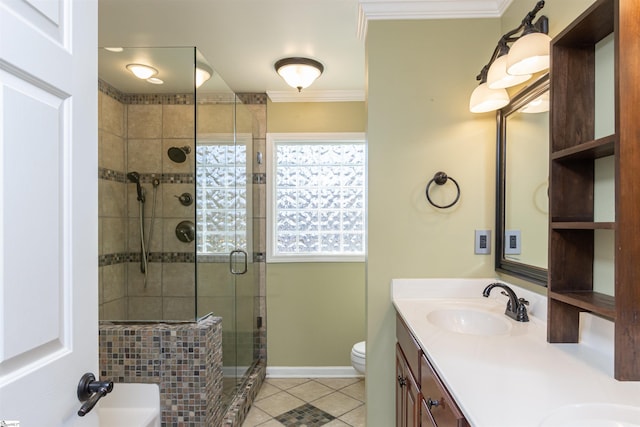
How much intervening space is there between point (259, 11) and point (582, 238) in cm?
193

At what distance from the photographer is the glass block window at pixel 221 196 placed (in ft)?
7.06

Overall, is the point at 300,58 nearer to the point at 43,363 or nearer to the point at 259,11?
the point at 259,11

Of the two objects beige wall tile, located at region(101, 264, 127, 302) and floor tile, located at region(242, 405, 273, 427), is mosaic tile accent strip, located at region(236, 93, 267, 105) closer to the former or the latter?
beige wall tile, located at region(101, 264, 127, 302)

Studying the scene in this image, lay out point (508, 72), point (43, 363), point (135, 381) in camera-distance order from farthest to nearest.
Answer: point (135, 381) < point (508, 72) < point (43, 363)

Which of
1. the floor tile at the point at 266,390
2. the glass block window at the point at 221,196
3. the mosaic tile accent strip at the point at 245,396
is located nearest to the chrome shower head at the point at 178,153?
the glass block window at the point at 221,196

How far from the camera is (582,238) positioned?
1.20 m

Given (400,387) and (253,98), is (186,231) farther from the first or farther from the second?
(400,387)

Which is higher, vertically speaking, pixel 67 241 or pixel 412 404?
pixel 67 241

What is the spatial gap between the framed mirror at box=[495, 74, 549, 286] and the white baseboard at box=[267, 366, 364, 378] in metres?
1.80

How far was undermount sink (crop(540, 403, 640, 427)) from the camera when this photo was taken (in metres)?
0.75

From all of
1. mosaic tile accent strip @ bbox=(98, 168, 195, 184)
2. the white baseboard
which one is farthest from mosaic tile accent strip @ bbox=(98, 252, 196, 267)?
the white baseboard

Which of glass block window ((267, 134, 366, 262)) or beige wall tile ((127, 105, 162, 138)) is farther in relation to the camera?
glass block window ((267, 134, 366, 262))

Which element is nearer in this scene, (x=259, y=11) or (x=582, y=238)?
(x=582, y=238)

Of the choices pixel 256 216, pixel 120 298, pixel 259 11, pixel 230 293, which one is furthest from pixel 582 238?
pixel 120 298
